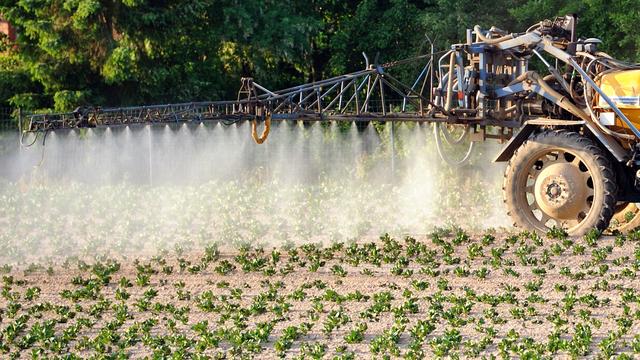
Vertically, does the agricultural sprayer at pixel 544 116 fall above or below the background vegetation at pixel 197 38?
below

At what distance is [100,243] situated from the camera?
63.0ft

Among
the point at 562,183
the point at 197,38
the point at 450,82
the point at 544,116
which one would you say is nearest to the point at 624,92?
the point at 562,183

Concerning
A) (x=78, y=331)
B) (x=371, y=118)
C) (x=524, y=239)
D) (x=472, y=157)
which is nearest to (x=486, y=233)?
(x=524, y=239)

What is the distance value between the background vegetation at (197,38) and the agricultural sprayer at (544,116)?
1174 centimetres

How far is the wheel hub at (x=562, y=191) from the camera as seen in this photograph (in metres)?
16.5

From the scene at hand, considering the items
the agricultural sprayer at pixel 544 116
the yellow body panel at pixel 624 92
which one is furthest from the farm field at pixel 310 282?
the yellow body panel at pixel 624 92

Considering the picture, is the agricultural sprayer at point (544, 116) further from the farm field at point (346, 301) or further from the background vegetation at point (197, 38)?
the background vegetation at point (197, 38)

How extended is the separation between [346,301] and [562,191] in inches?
170

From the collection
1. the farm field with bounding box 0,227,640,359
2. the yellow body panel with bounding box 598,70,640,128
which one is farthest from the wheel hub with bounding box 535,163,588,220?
the yellow body panel with bounding box 598,70,640,128

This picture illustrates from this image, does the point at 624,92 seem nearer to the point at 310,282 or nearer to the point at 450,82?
the point at 450,82

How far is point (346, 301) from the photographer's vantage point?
13812 mm

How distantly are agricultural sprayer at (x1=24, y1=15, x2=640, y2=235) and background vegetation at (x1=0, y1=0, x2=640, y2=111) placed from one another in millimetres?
11738

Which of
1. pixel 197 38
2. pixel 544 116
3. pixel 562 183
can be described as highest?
pixel 197 38

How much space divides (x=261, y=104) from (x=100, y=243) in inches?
149
